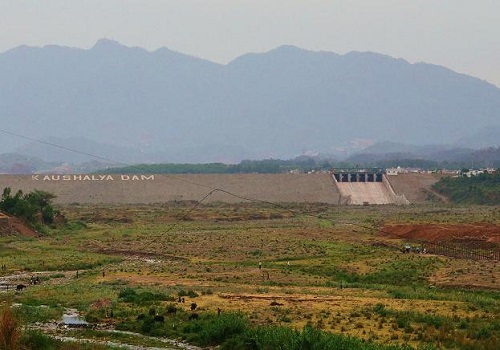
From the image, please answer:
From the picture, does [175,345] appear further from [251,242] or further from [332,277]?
[251,242]

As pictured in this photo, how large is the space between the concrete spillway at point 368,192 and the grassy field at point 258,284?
61878 mm

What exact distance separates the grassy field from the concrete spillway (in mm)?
61878

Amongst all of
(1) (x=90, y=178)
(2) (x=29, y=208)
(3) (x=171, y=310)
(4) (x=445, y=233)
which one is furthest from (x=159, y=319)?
(1) (x=90, y=178)

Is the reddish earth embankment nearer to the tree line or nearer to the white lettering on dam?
the tree line

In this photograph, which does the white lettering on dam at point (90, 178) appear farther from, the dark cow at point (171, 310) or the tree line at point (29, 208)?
the dark cow at point (171, 310)

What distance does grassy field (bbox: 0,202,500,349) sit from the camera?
100ft

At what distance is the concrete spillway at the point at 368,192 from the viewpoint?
154m

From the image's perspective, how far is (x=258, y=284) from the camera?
45.7m

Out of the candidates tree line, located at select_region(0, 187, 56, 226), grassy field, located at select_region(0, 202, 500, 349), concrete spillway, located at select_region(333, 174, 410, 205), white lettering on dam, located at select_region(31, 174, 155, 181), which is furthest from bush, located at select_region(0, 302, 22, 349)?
white lettering on dam, located at select_region(31, 174, 155, 181)

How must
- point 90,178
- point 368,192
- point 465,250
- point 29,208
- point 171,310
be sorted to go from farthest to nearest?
point 90,178, point 368,192, point 29,208, point 465,250, point 171,310

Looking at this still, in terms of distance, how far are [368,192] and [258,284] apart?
116m

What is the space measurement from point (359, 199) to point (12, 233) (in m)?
88.8

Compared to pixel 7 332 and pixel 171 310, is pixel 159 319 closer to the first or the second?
pixel 171 310

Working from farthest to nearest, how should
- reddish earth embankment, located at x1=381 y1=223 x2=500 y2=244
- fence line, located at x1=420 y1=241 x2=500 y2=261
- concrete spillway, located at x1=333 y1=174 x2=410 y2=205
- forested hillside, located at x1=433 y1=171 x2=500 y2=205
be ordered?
concrete spillway, located at x1=333 y1=174 x2=410 y2=205
forested hillside, located at x1=433 y1=171 x2=500 y2=205
reddish earth embankment, located at x1=381 y1=223 x2=500 y2=244
fence line, located at x1=420 y1=241 x2=500 y2=261
